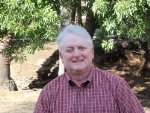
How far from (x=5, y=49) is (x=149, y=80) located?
7067mm

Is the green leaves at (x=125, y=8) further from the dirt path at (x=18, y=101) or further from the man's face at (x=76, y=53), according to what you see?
Result: the man's face at (x=76, y=53)

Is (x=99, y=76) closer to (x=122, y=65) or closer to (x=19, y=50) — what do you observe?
(x=19, y=50)

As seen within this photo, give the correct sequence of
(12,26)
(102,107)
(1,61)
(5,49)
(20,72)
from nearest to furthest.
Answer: (102,107) → (12,26) → (5,49) → (1,61) → (20,72)

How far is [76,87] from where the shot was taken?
3.57m

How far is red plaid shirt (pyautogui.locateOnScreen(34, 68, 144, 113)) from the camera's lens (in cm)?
353

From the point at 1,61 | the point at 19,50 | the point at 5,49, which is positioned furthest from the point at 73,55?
the point at 1,61

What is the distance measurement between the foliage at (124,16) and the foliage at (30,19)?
0.89 metres

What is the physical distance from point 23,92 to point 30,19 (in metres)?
4.24

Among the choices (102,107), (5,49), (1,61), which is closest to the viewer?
(102,107)

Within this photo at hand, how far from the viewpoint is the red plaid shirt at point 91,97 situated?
353 centimetres

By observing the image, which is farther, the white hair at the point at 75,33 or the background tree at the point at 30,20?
the background tree at the point at 30,20

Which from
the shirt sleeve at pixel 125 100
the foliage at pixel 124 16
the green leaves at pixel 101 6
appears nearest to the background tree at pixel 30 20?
the green leaves at pixel 101 6

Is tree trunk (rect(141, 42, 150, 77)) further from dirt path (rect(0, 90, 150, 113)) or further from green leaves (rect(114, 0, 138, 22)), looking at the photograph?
green leaves (rect(114, 0, 138, 22))

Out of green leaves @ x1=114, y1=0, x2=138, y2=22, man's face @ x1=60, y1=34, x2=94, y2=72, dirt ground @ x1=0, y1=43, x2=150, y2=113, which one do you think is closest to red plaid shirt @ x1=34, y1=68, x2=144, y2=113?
man's face @ x1=60, y1=34, x2=94, y2=72
